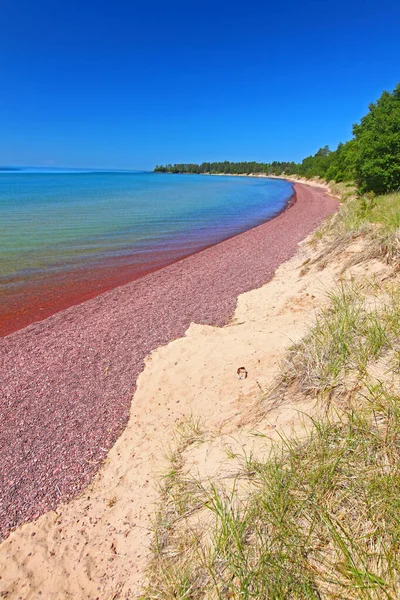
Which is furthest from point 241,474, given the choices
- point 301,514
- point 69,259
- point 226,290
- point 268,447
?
point 69,259

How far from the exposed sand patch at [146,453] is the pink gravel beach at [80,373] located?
0.31 metres

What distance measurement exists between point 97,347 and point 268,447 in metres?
4.75

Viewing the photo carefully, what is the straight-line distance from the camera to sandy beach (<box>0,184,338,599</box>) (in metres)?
3.21

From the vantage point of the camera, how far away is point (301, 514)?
228 cm

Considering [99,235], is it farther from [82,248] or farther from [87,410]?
[87,410]

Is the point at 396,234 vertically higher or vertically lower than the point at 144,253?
higher

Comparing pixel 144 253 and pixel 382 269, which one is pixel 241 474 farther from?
pixel 144 253

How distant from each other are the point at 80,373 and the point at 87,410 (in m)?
1.09

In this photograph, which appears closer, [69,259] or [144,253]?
[69,259]

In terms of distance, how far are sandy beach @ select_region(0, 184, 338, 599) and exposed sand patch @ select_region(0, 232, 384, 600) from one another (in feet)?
0.06

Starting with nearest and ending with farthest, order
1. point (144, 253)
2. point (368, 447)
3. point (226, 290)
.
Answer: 1. point (368, 447)
2. point (226, 290)
3. point (144, 253)

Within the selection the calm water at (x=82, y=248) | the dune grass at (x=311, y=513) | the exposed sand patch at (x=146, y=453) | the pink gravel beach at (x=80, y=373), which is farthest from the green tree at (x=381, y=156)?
the dune grass at (x=311, y=513)

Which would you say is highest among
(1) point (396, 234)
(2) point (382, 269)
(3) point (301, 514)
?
(1) point (396, 234)

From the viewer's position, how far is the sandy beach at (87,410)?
10.5ft
